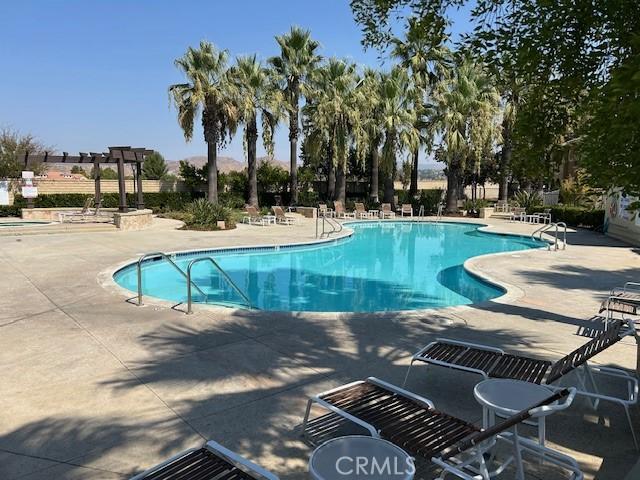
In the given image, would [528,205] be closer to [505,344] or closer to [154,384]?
[505,344]

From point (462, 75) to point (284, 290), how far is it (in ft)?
70.2

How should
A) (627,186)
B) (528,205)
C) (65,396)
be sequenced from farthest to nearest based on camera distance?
(528,205) < (65,396) < (627,186)

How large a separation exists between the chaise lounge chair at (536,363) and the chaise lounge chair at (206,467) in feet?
7.19

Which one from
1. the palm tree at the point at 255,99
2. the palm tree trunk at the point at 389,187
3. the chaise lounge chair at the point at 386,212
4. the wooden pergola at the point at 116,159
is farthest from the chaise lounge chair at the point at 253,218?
the palm tree trunk at the point at 389,187

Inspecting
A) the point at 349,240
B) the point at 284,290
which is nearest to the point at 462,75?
the point at 349,240

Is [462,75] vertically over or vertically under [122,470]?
over

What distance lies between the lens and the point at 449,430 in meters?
2.93

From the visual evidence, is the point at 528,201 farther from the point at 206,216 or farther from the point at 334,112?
the point at 206,216

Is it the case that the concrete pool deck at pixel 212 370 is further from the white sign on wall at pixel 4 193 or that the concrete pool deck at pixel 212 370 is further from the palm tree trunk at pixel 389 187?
the palm tree trunk at pixel 389 187

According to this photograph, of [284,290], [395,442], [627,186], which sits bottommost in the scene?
[284,290]

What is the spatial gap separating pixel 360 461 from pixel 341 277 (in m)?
10.5

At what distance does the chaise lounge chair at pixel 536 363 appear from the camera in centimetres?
354

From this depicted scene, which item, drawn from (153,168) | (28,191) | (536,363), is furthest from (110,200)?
(153,168)

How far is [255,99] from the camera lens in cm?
2670
